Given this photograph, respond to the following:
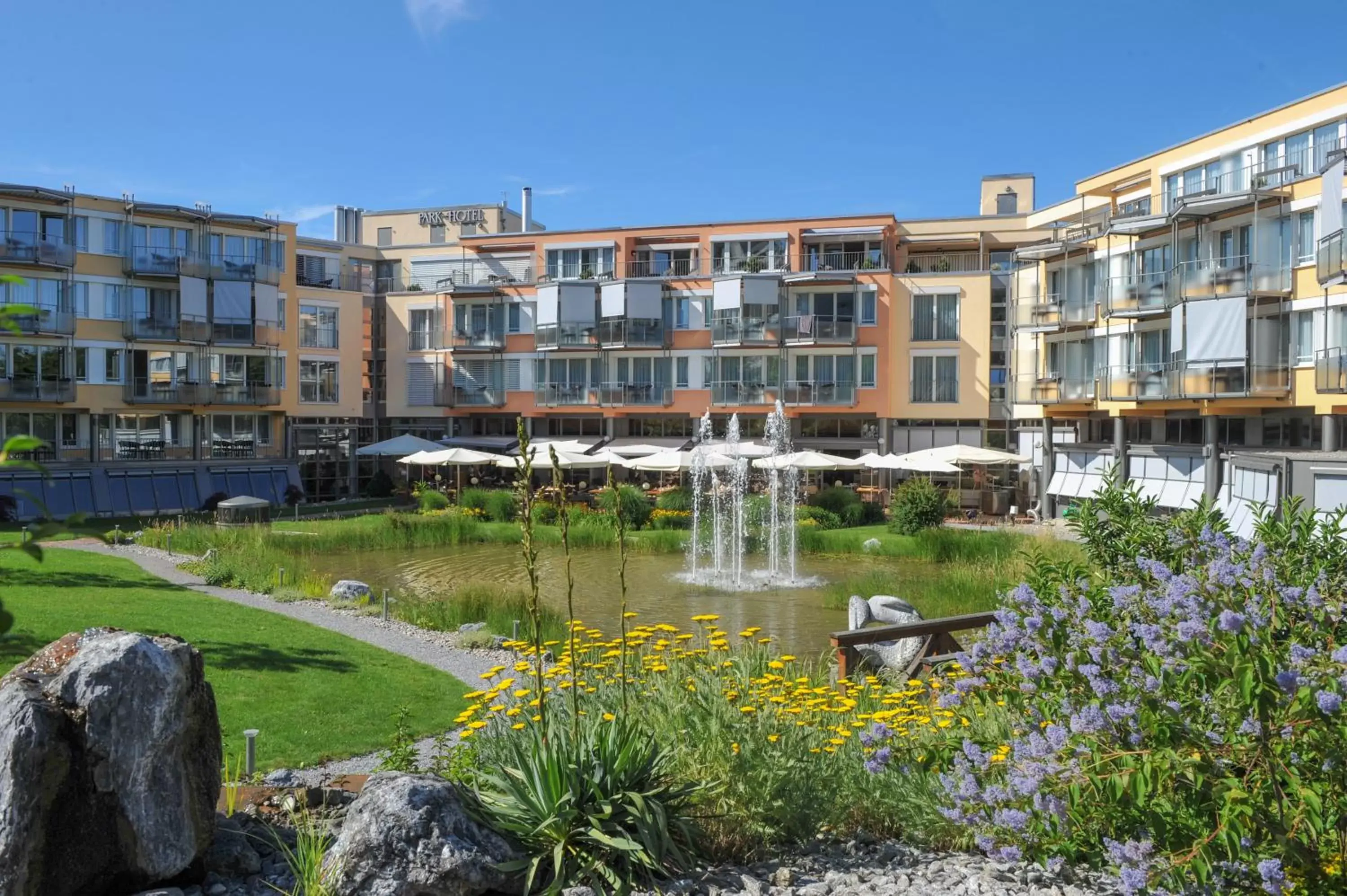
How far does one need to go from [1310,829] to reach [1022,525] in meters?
33.0

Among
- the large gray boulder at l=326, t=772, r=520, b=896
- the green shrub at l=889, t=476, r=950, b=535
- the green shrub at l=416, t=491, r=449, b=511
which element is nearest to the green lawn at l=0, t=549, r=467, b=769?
the large gray boulder at l=326, t=772, r=520, b=896

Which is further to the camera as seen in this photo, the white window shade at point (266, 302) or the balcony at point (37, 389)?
the white window shade at point (266, 302)

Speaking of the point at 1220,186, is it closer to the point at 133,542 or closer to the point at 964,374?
the point at 964,374

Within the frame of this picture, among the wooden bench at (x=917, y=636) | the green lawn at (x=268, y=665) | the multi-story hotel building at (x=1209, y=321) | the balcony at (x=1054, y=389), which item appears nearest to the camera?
the green lawn at (x=268, y=665)

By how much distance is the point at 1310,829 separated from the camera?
491cm

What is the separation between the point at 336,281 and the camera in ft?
176

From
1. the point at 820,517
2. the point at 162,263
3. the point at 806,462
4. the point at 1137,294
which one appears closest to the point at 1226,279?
the point at 1137,294

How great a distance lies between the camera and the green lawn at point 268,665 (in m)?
11.2

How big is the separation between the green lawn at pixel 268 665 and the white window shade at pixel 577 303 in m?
30.6

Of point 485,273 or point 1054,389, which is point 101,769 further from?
point 485,273

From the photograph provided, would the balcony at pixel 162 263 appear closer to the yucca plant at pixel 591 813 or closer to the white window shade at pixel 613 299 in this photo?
the white window shade at pixel 613 299

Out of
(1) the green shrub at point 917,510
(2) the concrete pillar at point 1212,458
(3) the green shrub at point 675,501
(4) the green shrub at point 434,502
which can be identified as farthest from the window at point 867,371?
(4) the green shrub at point 434,502

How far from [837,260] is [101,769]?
153ft

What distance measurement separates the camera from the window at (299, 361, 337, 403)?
50156mm
